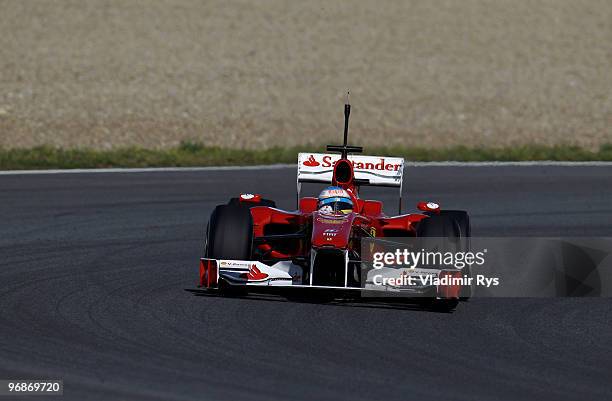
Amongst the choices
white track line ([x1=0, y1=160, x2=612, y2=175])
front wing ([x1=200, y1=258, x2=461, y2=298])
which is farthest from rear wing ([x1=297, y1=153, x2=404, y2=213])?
white track line ([x1=0, y1=160, x2=612, y2=175])

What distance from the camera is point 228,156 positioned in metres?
23.4

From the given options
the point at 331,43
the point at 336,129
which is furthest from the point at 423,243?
the point at 331,43

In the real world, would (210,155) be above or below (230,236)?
below

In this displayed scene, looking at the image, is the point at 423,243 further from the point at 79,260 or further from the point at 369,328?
the point at 79,260

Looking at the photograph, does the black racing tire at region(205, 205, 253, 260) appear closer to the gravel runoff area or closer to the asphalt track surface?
the asphalt track surface

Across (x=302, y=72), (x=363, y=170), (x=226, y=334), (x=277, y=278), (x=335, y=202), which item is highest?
(x=302, y=72)

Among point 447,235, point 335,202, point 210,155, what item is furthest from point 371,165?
point 210,155

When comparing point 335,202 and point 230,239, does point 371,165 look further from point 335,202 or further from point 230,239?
point 230,239

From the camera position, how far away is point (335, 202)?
Result: 1302 centimetres

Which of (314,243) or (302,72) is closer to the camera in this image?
(314,243)

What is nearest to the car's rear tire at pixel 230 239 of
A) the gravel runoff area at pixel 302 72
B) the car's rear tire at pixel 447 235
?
the car's rear tire at pixel 447 235

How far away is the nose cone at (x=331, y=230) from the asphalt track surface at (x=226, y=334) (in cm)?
57

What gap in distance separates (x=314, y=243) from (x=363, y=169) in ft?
8.09

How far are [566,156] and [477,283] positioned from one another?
11.8 m
